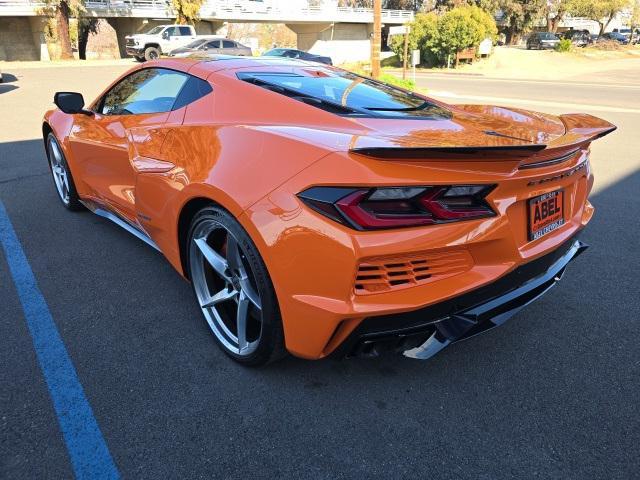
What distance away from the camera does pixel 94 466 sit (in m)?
2.00

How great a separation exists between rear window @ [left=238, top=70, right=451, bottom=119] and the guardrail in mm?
39891

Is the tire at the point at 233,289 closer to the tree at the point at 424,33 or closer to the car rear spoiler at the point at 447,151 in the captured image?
the car rear spoiler at the point at 447,151

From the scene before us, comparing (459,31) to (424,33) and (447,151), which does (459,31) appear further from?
(447,151)

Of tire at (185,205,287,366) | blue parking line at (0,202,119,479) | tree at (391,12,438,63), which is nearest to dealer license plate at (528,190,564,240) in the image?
tire at (185,205,287,366)

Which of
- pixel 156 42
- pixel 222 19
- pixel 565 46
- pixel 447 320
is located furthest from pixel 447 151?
pixel 222 19

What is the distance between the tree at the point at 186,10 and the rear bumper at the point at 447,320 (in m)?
43.4

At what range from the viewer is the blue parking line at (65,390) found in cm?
202

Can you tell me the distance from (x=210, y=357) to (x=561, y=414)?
5.68ft

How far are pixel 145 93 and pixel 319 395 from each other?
237cm

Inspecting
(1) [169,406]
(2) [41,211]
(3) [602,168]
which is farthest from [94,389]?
(3) [602,168]

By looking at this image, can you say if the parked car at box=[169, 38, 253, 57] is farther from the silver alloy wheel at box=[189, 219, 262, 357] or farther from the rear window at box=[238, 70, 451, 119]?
the silver alloy wheel at box=[189, 219, 262, 357]

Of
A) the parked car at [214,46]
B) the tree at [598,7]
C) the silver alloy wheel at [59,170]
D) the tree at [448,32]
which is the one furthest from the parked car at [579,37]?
the silver alloy wheel at [59,170]

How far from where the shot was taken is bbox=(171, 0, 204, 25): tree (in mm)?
40031

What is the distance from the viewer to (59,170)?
486 cm
